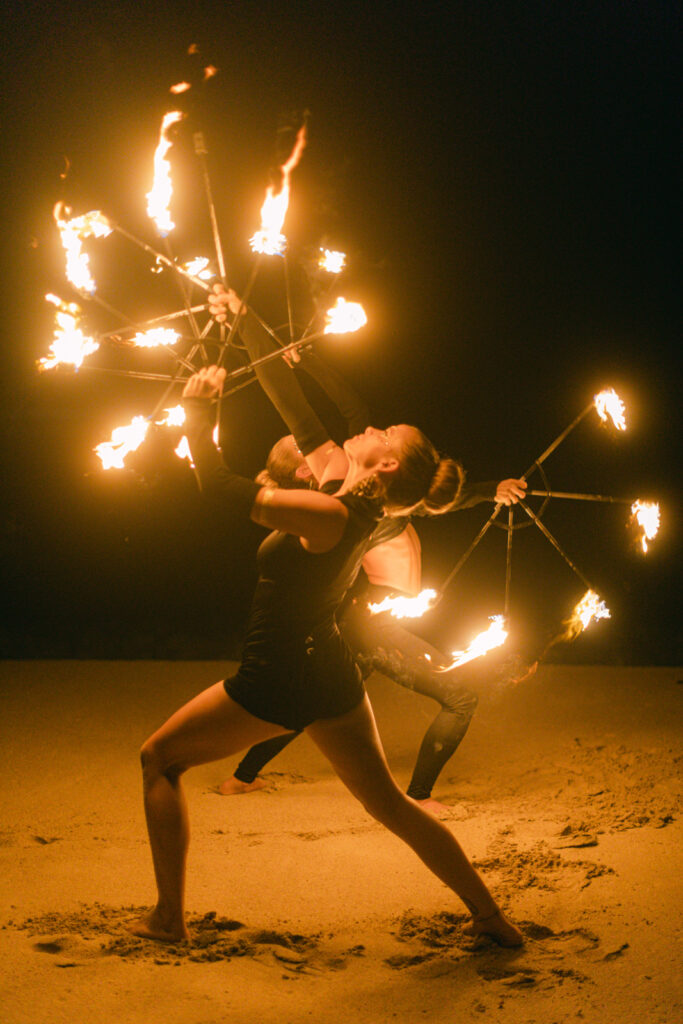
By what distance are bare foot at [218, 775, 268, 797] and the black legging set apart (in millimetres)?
889

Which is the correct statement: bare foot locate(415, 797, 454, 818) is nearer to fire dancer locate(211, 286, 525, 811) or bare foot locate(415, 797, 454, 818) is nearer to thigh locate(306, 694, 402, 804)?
fire dancer locate(211, 286, 525, 811)

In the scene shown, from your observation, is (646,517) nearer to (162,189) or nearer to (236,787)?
(236,787)

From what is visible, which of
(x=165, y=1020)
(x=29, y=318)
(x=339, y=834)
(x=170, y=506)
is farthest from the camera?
(x=170, y=506)

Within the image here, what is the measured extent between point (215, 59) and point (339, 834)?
17.1 feet

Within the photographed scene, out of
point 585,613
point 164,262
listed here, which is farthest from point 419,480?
point 585,613

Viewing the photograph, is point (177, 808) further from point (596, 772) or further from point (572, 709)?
point (572, 709)

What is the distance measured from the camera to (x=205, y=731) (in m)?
2.45

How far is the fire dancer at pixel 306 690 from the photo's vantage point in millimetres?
2424

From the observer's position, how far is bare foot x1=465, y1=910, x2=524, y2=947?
103 inches

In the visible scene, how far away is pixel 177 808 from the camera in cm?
247

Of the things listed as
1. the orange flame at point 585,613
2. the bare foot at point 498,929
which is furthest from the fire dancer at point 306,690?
the orange flame at point 585,613

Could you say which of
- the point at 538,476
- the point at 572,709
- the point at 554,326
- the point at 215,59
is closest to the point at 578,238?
the point at 554,326

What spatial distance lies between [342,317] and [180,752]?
1434 mm

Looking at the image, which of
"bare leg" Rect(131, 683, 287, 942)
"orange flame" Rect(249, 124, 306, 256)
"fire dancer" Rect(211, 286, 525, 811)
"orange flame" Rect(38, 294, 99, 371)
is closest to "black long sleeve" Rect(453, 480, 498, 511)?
"fire dancer" Rect(211, 286, 525, 811)
